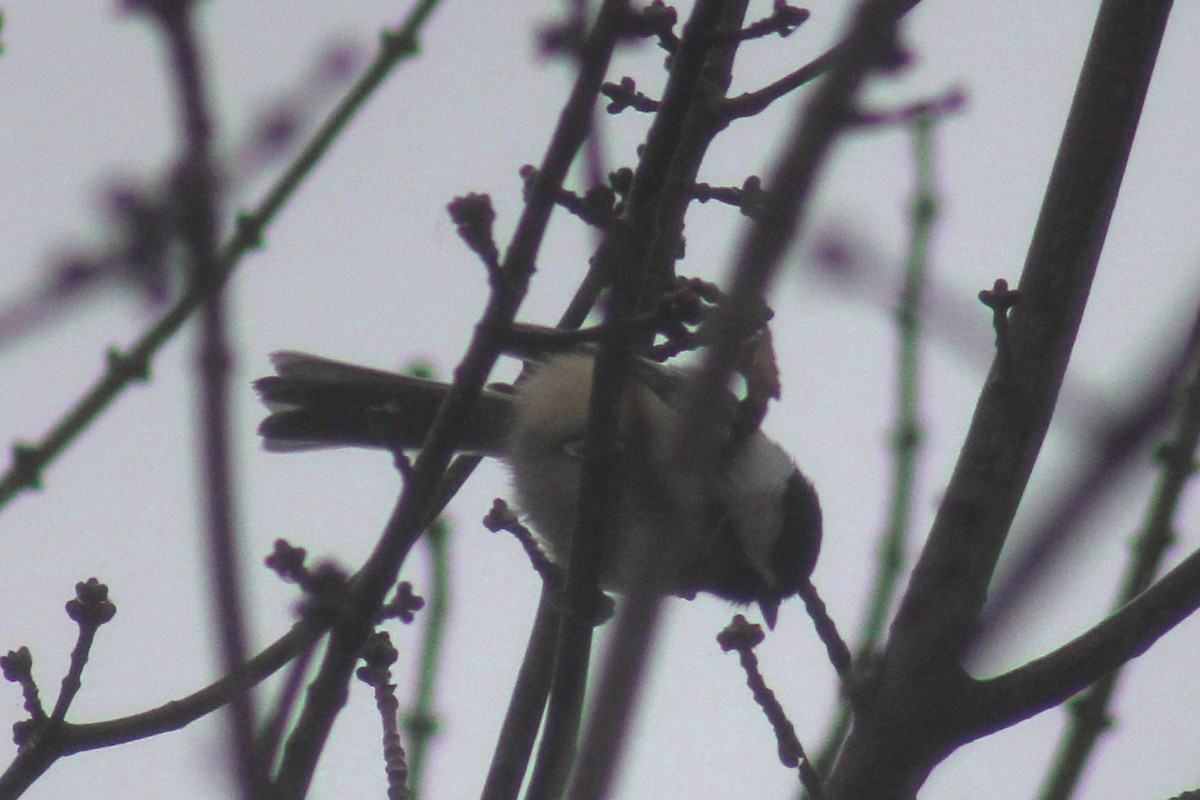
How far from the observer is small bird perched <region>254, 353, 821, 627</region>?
14.8 ft

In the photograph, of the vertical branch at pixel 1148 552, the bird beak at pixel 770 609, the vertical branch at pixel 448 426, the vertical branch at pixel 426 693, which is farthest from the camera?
the bird beak at pixel 770 609

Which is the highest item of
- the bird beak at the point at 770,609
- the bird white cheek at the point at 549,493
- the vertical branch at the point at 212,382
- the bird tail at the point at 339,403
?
the bird tail at the point at 339,403

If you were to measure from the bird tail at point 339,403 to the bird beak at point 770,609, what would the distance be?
98 centimetres

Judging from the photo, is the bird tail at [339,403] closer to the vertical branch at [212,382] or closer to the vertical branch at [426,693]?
the vertical branch at [426,693]

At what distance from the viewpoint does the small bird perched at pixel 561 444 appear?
14.8 ft

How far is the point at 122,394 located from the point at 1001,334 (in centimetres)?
150

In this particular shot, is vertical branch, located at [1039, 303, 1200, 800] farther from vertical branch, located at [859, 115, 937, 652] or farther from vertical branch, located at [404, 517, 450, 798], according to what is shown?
vertical branch, located at [404, 517, 450, 798]

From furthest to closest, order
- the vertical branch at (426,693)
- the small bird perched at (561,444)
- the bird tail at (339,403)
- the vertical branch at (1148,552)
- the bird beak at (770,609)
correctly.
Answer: the bird tail at (339,403), the bird beak at (770,609), the small bird perched at (561,444), the vertical branch at (426,693), the vertical branch at (1148,552)

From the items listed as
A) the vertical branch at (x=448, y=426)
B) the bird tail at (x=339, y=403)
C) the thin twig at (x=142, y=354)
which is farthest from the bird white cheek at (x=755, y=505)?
the thin twig at (x=142, y=354)

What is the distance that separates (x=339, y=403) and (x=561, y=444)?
0.81 meters

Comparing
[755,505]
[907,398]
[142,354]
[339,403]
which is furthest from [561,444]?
[142,354]

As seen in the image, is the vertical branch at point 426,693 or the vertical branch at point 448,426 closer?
the vertical branch at point 448,426

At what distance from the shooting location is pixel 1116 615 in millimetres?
2377

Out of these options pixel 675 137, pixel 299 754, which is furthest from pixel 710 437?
pixel 675 137
